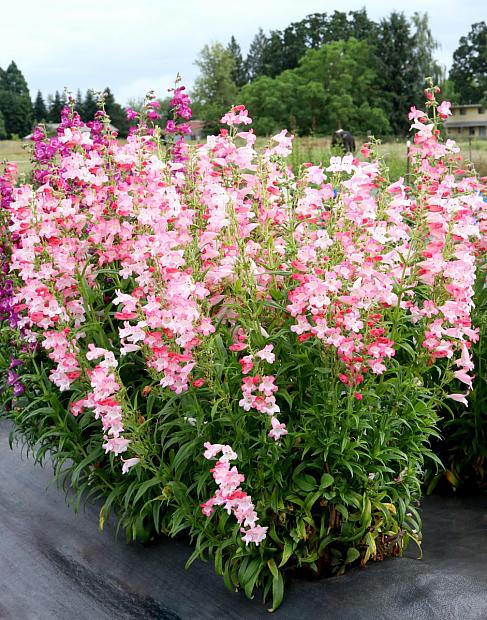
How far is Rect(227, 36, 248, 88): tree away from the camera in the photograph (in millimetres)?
85062

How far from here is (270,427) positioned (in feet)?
9.73

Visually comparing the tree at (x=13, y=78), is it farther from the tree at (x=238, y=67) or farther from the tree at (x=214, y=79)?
the tree at (x=214, y=79)

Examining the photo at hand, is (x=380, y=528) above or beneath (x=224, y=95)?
beneath

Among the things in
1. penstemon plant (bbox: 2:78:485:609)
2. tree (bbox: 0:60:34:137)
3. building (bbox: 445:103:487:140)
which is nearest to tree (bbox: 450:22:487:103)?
building (bbox: 445:103:487:140)

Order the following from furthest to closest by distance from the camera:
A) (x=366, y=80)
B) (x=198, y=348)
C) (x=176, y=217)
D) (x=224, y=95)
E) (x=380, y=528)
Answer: (x=224, y=95)
(x=366, y=80)
(x=380, y=528)
(x=176, y=217)
(x=198, y=348)

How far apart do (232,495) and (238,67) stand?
88657 millimetres

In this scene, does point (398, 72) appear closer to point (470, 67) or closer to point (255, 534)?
point (470, 67)

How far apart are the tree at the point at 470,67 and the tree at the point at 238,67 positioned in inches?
956

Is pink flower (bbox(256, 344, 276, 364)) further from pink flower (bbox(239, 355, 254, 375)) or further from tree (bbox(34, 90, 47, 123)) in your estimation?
tree (bbox(34, 90, 47, 123))

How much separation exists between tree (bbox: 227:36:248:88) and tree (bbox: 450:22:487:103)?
24287 millimetres

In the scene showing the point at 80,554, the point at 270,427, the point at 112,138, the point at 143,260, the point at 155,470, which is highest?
the point at 112,138

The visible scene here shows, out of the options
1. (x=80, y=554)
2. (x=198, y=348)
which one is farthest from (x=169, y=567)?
(x=198, y=348)

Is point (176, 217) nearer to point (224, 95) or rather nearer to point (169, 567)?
point (169, 567)

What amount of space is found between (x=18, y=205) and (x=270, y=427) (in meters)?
1.47
